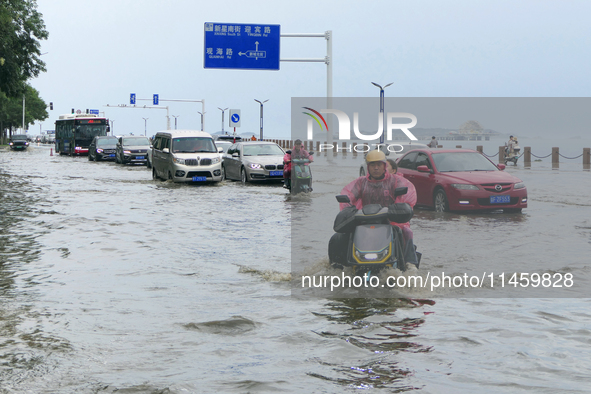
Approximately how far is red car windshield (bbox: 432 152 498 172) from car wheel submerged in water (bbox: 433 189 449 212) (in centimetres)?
67

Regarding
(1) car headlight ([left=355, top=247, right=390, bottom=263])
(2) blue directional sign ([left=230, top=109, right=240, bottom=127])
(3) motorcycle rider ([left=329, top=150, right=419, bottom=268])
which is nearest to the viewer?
(1) car headlight ([left=355, top=247, right=390, bottom=263])

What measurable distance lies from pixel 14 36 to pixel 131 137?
28.6ft

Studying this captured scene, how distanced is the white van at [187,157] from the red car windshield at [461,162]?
10816 mm

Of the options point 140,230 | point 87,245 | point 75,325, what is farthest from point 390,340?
point 140,230

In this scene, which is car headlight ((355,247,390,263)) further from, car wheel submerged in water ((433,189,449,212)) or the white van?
the white van

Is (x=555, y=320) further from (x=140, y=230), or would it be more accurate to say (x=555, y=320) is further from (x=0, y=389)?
(x=140, y=230)

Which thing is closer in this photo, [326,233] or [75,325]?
[75,325]

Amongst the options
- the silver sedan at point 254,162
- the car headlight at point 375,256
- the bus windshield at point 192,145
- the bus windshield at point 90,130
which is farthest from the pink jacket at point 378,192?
the bus windshield at point 90,130

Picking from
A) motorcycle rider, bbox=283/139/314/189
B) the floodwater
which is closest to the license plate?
the floodwater

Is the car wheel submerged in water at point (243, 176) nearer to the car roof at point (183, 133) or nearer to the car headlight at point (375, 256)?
the car roof at point (183, 133)

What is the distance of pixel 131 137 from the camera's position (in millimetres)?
45406

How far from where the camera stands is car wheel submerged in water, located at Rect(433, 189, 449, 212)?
55.5 ft

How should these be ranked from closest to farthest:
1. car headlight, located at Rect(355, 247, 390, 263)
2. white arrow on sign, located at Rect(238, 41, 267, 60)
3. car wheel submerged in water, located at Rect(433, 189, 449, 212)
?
1. car headlight, located at Rect(355, 247, 390, 263)
2. car wheel submerged in water, located at Rect(433, 189, 449, 212)
3. white arrow on sign, located at Rect(238, 41, 267, 60)

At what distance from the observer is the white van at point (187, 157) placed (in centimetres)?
2677
